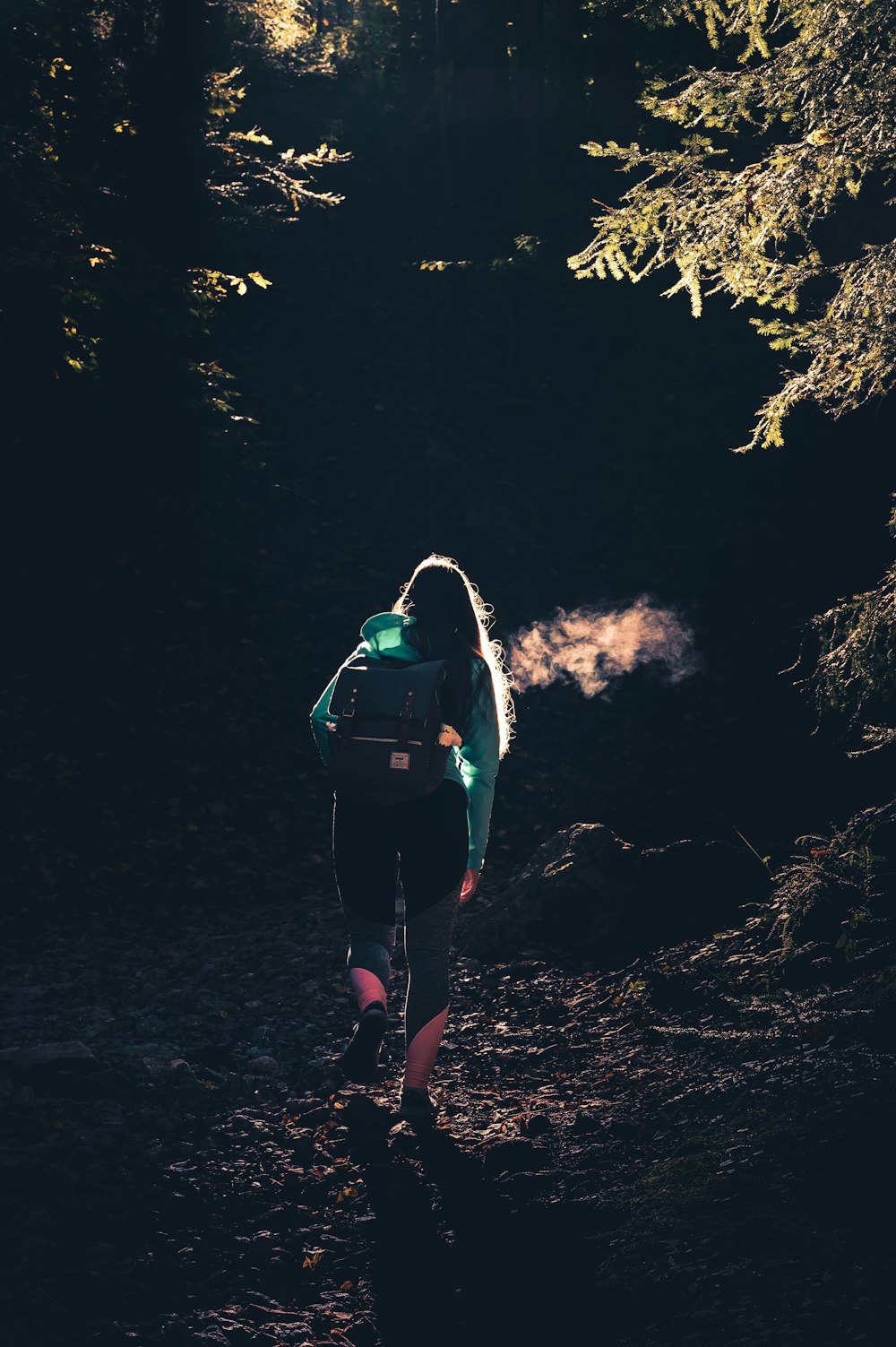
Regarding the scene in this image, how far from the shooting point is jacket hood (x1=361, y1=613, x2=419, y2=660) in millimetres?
4578

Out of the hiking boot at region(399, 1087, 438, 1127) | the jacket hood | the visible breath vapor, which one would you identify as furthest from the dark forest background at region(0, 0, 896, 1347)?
the jacket hood

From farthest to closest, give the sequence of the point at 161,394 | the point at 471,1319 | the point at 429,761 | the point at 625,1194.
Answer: the point at 161,394 → the point at 429,761 → the point at 625,1194 → the point at 471,1319

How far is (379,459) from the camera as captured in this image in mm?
14508

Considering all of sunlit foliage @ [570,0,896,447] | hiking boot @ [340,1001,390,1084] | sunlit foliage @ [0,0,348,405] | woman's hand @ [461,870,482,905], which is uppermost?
sunlit foliage @ [0,0,348,405]

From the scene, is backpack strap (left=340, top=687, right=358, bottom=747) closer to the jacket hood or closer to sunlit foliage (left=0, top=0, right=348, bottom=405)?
the jacket hood

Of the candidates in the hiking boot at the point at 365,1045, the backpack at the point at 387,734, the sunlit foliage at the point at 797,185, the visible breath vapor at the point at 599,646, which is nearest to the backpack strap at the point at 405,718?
the backpack at the point at 387,734

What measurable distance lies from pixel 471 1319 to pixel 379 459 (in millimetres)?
12280

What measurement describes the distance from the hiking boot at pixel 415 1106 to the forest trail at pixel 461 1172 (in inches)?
5.2

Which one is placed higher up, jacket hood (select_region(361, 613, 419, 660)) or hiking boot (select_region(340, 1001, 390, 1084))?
jacket hood (select_region(361, 613, 419, 660))

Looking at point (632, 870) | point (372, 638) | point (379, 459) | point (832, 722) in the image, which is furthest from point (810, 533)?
point (372, 638)

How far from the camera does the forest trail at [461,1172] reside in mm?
3186

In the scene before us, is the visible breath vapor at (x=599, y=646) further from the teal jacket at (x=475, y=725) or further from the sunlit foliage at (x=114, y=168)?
the teal jacket at (x=475, y=725)

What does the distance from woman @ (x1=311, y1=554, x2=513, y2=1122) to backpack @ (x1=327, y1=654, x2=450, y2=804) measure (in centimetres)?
8

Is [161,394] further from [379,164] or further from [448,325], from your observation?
[379,164]
